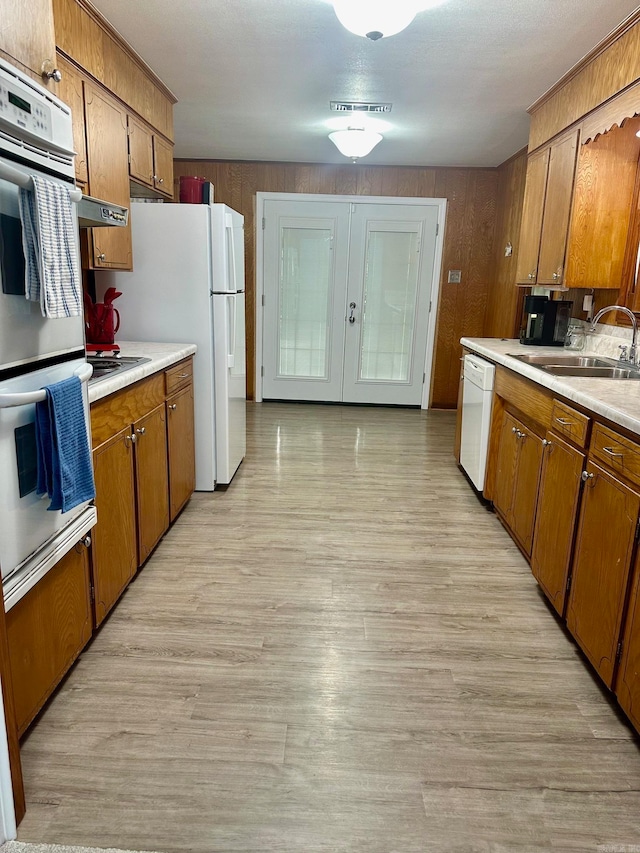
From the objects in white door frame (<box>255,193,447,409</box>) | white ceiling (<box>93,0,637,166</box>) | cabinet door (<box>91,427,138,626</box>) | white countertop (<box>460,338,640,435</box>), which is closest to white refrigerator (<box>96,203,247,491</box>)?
white ceiling (<box>93,0,637,166</box>)

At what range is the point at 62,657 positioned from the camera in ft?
5.69

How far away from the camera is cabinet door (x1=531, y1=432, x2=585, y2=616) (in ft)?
6.89

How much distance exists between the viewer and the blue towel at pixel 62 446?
57.6 inches

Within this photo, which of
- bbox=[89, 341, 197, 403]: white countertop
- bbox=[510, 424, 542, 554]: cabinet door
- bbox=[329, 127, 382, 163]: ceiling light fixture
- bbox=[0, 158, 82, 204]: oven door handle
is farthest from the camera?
bbox=[329, 127, 382, 163]: ceiling light fixture

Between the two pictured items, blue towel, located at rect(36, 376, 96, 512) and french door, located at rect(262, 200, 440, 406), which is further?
french door, located at rect(262, 200, 440, 406)

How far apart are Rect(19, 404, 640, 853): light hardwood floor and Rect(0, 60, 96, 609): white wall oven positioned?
0.56 meters

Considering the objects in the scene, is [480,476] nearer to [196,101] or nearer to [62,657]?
[62,657]

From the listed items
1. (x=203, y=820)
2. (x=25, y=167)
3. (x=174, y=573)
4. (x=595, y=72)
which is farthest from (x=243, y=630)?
(x=595, y=72)

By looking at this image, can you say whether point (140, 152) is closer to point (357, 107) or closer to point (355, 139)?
point (357, 107)

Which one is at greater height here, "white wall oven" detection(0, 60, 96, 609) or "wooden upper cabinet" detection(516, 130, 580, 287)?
"wooden upper cabinet" detection(516, 130, 580, 287)

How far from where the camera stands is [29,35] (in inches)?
55.6

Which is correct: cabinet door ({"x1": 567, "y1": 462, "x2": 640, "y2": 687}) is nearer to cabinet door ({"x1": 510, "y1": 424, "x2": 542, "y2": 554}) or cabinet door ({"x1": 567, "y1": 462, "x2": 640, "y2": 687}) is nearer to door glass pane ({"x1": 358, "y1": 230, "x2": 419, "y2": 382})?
cabinet door ({"x1": 510, "y1": 424, "x2": 542, "y2": 554})

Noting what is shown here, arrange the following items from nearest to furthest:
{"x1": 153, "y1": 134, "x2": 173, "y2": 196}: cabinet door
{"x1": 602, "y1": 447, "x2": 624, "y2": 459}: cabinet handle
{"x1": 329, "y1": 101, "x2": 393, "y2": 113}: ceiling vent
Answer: {"x1": 602, "y1": 447, "x2": 624, "y2": 459}: cabinet handle, {"x1": 153, "y1": 134, "x2": 173, "y2": 196}: cabinet door, {"x1": 329, "y1": 101, "x2": 393, "y2": 113}: ceiling vent

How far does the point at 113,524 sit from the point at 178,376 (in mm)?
1068
